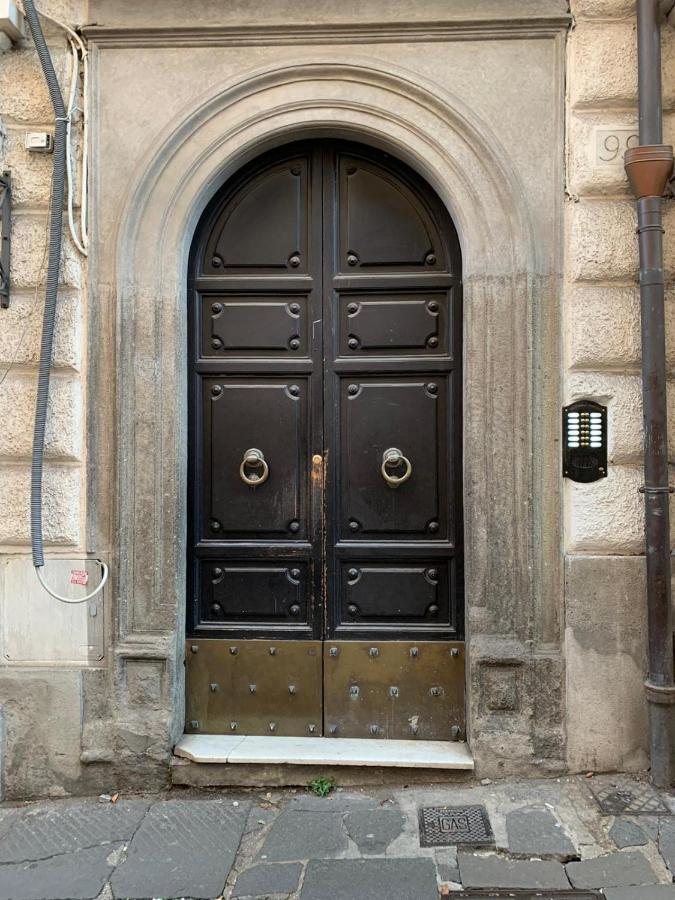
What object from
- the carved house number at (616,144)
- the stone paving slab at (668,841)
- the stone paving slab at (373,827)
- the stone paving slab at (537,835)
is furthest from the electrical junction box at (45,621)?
the carved house number at (616,144)

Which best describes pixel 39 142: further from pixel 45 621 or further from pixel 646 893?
pixel 646 893

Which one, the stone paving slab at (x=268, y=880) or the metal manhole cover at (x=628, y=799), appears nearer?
the stone paving slab at (x=268, y=880)

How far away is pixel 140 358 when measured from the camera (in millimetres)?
3621

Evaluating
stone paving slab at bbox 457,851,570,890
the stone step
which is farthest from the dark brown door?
stone paving slab at bbox 457,851,570,890

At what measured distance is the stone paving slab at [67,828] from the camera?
3074 mm

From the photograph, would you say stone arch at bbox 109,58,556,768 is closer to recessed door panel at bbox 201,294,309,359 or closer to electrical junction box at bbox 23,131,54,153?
recessed door panel at bbox 201,294,309,359

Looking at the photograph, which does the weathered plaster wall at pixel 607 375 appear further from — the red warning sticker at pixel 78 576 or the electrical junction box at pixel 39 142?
the electrical junction box at pixel 39 142

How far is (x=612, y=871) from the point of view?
281cm

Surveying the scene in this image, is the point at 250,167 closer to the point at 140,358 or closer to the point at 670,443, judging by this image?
the point at 140,358


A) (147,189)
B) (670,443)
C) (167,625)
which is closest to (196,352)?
(147,189)

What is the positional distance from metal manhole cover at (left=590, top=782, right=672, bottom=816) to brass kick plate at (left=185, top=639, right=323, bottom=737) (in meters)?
1.43

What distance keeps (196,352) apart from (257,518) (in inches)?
37.8

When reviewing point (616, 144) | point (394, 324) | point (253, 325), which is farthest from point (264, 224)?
point (616, 144)

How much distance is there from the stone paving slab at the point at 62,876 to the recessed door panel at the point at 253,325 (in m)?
2.42
